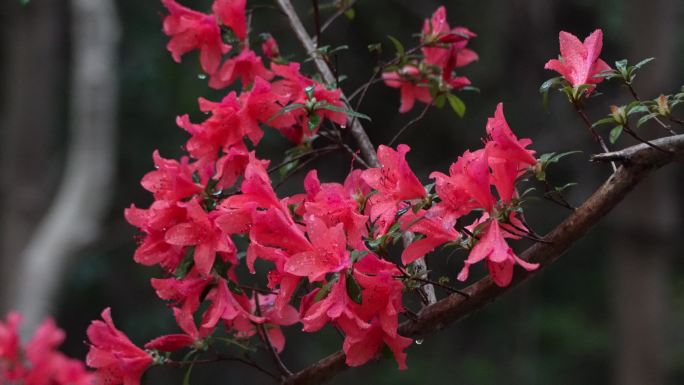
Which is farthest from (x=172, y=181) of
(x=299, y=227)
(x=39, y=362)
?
(x=39, y=362)

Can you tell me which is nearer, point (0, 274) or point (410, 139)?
point (0, 274)

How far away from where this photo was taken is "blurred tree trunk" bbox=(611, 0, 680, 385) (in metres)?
5.61

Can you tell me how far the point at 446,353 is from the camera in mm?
8727

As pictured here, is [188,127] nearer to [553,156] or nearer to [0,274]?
[553,156]

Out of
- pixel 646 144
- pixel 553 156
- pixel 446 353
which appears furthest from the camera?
pixel 446 353

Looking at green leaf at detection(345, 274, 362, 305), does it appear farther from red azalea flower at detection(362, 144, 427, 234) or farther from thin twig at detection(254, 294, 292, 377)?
thin twig at detection(254, 294, 292, 377)

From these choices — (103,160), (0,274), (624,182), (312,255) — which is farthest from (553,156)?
(0,274)

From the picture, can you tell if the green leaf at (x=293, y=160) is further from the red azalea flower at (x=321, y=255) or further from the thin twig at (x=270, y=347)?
the red azalea flower at (x=321, y=255)

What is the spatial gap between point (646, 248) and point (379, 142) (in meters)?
2.31

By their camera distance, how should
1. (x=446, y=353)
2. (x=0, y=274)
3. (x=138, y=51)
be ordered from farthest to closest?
1. (x=446, y=353)
2. (x=138, y=51)
3. (x=0, y=274)

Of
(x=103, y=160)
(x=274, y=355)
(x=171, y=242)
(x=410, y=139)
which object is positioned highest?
(x=171, y=242)

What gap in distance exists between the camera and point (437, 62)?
1.89 m

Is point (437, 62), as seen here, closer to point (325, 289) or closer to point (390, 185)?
point (390, 185)

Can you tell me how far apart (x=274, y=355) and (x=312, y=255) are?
0.98 ft
